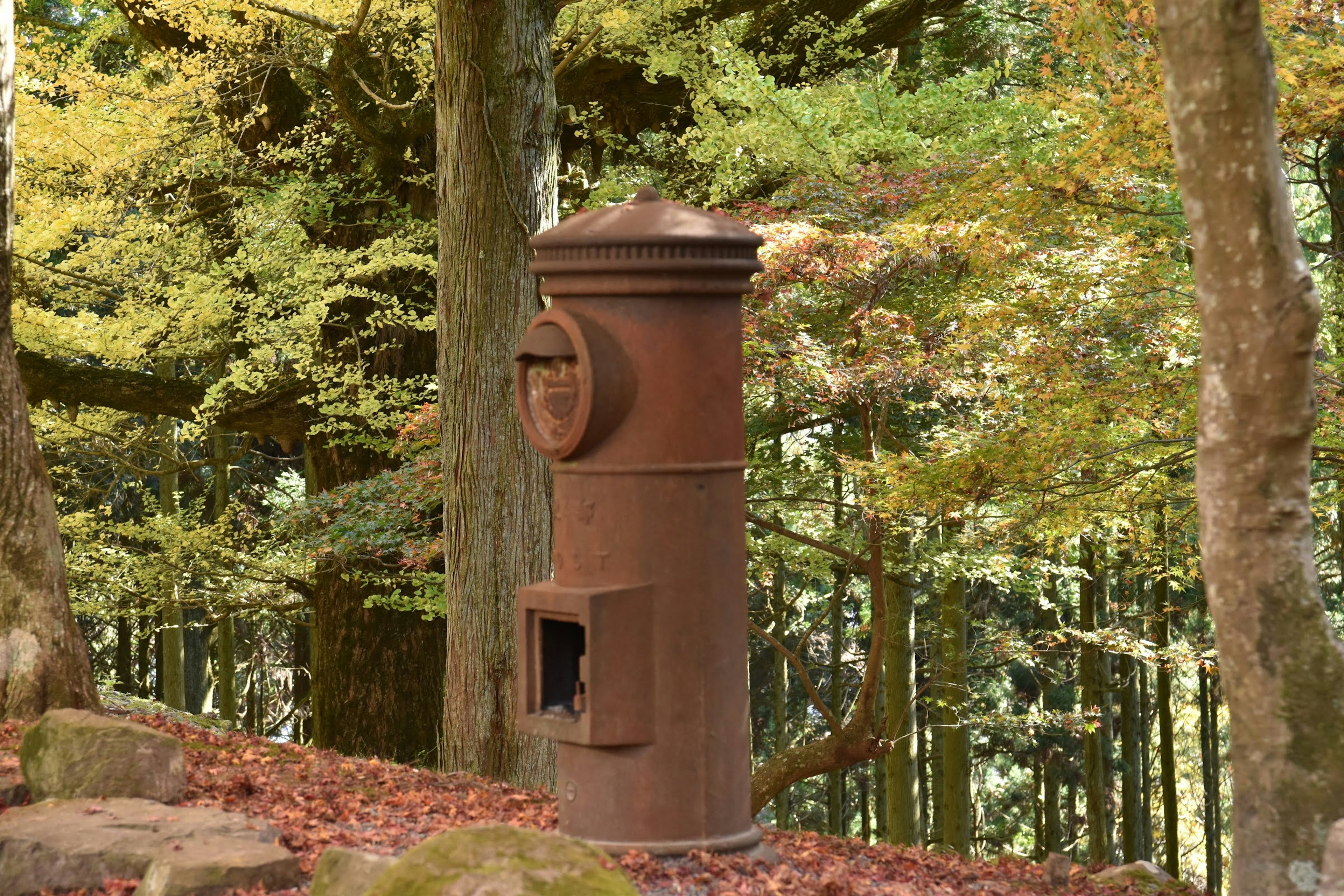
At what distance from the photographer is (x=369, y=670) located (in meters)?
12.8

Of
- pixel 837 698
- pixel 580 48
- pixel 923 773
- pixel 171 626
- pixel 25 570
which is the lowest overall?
pixel 923 773

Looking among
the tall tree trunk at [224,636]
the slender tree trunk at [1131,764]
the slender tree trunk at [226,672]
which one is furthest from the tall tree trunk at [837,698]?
the slender tree trunk at [226,672]

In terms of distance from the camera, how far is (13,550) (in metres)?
6.81

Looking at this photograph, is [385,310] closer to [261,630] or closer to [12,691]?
[12,691]

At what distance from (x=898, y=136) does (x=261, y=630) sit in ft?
68.1

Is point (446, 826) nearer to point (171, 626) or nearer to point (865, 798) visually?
point (171, 626)

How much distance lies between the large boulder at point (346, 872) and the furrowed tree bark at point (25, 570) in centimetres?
349

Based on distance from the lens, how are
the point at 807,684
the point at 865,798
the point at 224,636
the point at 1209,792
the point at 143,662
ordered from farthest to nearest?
the point at 865,798 < the point at 143,662 < the point at 1209,792 < the point at 224,636 < the point at 807,684

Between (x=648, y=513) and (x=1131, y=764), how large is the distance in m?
16.2

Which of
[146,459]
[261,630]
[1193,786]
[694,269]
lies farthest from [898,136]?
[1193,786]

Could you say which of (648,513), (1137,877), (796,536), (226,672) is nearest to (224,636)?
(226,672)

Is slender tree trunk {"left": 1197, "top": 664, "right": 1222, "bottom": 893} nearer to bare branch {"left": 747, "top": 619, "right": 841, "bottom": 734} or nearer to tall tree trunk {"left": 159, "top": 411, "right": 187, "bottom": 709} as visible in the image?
bare branch {"left": 747, "top": 619, "right": 841, "bottom": 734}

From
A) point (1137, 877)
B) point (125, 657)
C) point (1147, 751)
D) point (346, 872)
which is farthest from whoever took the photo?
point (1147, 751)

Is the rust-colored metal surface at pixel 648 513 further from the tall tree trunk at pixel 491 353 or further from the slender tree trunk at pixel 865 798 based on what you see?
the slender tree trunk at pixel 865 798
